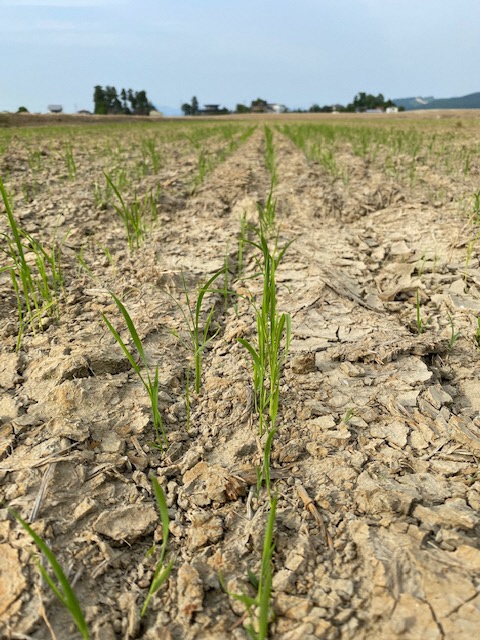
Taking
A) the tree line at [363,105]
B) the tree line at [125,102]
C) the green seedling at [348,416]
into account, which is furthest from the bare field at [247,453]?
the tree line at [363,105]

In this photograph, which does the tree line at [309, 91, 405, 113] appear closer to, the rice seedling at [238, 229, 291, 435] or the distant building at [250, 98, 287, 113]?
the distant building at [250, 98, 287, 113]

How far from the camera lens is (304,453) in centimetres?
142

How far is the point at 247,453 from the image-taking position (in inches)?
56.6

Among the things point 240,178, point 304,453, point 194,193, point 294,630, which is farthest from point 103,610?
Answer: point 240,178

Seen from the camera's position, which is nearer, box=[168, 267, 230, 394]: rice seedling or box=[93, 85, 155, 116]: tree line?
box=[168, 267, 230, 394]: rice seedling

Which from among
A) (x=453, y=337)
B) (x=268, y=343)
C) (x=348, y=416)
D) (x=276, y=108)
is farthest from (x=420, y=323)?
(x=276, y=108)

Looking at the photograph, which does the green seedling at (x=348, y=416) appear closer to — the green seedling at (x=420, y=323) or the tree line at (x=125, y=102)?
the green seedling at (x=420, y=323)

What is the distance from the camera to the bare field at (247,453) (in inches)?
38.9

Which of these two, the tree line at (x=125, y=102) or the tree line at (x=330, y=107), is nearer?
the tree line at (x=125, y=102)

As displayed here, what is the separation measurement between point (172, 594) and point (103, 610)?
14 centimetres

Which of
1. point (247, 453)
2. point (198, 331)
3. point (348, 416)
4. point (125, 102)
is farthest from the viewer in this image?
point (125, 102)

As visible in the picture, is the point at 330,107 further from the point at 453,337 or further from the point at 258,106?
the point at 453,337

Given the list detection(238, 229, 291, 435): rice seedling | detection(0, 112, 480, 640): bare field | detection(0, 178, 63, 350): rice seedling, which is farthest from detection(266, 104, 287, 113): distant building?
detection(238, 229, 291, 435): rice seedling

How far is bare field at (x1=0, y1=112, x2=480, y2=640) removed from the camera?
99 centimetres
